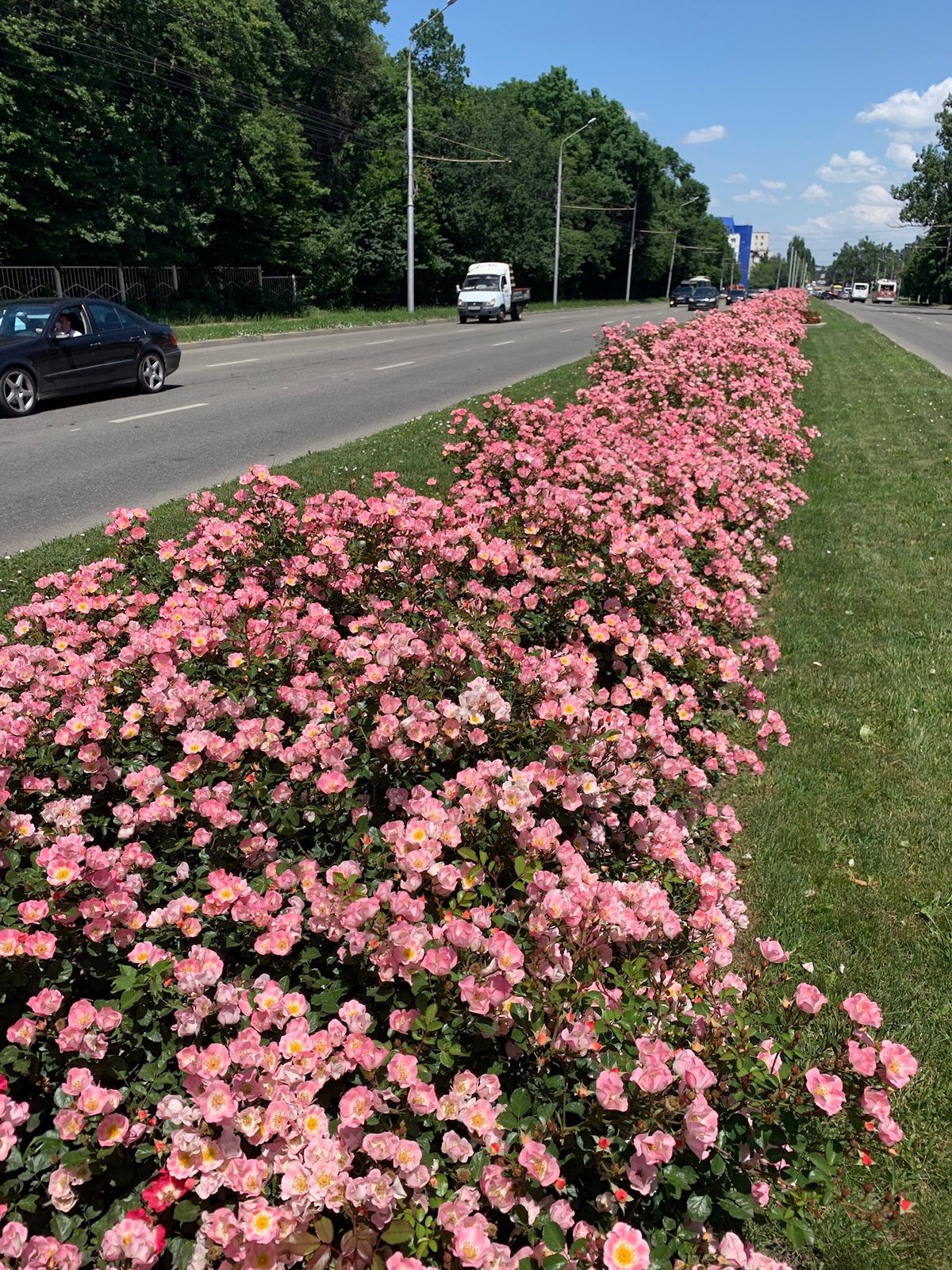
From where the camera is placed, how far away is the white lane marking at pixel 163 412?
37.1 ft

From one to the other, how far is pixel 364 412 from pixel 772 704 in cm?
873

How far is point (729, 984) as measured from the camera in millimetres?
2016

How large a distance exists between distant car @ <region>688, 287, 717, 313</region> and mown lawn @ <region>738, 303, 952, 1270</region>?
47.4 metres

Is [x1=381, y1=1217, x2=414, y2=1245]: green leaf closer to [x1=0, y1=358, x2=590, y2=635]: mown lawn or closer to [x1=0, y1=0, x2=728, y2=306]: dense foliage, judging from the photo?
[x1=0, y1=358, x2=590, y2=635]: mown lawn

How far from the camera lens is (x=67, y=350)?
479 inches

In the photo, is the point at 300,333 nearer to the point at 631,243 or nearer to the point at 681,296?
the point at 681,296

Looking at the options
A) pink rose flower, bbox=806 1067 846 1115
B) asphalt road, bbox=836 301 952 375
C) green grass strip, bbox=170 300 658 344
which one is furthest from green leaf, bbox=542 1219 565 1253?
green grass strip, bbox=170 300 658 344

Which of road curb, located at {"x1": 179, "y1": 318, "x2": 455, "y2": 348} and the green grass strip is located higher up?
the green grass strip

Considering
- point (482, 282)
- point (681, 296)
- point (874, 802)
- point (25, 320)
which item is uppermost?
point (482, 282)

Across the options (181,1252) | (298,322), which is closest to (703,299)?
(298,322)

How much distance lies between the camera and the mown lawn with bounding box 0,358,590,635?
5.49 m

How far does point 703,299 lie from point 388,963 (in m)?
55.6

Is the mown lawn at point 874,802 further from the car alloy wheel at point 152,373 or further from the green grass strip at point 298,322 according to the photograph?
the green grass strip at point 298,322

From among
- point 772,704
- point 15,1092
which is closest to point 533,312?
point 772,704
